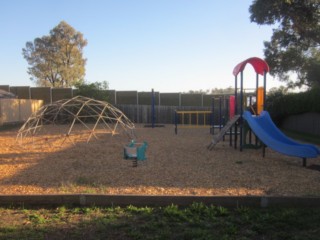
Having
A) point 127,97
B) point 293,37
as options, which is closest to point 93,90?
point 127,97

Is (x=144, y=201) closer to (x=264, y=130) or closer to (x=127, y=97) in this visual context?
(x=264, y=130)

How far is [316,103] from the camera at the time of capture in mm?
17359

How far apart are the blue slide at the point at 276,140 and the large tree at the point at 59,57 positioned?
44.2m

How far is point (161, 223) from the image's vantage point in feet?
15.4

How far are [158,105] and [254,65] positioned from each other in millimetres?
20103

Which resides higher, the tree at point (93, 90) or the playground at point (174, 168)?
the tree at point (93, 90)

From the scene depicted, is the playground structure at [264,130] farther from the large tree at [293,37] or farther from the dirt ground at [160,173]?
the large tree at [293,37]

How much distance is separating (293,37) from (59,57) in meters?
37.2

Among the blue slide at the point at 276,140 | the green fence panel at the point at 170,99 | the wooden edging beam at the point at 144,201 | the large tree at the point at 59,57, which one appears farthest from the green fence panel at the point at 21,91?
the wooden edging beam at the point at 144,201

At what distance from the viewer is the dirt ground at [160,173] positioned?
269 inches

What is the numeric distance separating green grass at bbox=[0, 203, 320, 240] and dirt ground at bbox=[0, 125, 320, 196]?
4.10ft

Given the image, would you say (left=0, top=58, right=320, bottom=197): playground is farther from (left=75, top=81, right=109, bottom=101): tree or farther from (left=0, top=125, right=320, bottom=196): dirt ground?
(left=75, top=81, right=109, bottom=101): tree

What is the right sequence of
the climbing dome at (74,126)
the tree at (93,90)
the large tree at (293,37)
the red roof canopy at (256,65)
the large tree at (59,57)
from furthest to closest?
the large tree at (59,57) → the tree at (93,90) → the large tree at (293,37) → the climbing dome at (74,126) → the red roof canopy at (256,65)

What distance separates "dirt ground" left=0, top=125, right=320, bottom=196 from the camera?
269 inches
